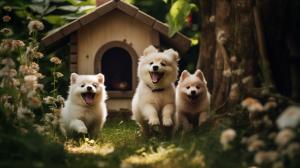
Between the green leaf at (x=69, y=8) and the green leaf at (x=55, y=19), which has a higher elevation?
the green leaf at (x=69, y=8)

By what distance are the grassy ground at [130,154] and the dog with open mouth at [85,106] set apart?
548 mm

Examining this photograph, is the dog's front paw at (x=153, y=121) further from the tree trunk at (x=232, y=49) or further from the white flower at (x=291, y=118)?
the white flower at (x=291, y=118)

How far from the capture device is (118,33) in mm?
9617

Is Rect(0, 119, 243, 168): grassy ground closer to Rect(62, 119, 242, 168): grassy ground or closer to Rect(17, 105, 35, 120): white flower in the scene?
Rect(62, 119, 242, 168): grassy ground

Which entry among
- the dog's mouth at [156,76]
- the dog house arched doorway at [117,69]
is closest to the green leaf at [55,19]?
the dog house arched doorway at [117,69]

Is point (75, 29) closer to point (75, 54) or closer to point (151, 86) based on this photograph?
point (75, 54)

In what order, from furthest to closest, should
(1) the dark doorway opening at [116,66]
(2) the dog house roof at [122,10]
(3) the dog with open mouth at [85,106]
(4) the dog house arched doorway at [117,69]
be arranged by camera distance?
(1) the dark doorway opening at [116,66], (4) the dog house arched doorway at [117,69], (2) the dog house roof at [122,10], (3) the dog with open mouth at [85,106]

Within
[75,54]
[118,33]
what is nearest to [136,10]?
[118,33]

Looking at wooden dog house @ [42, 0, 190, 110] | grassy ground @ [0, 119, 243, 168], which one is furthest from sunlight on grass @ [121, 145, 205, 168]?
wooden dog house @ [42, 0, 190, 110]

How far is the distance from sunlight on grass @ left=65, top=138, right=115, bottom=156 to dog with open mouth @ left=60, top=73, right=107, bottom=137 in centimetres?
48

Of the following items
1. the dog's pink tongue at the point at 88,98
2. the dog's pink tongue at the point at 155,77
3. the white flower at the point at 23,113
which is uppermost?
the dog's pink tongue at the point at 155,77

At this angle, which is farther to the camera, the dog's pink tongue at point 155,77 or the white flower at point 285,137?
the dog's pink tongue at point 155,77

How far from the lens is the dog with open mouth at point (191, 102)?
6.86 meters

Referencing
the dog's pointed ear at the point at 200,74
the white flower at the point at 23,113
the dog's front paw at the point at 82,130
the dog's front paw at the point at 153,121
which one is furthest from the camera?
the dog's pointed ear at the point at 200,74
